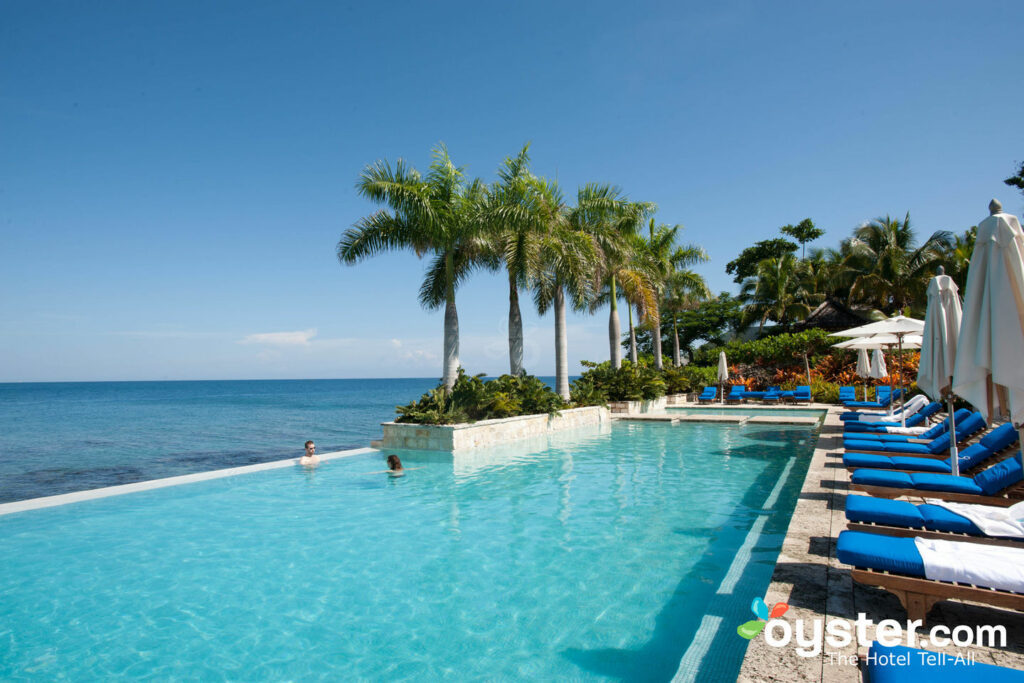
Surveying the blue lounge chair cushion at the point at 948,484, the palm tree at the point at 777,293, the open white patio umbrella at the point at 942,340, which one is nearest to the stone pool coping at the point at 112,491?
the blue lounge chair cushion at the point at 948,484

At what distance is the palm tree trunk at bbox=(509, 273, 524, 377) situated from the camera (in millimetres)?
17094

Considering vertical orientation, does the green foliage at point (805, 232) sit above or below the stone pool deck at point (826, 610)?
above

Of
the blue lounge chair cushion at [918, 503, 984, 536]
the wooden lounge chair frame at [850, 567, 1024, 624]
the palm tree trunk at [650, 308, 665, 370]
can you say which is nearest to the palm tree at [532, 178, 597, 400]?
the palm tree trunk at [650, 308, 665, 370]

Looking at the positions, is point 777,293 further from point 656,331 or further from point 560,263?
point 560,263

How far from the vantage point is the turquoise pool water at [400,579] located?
3652mm

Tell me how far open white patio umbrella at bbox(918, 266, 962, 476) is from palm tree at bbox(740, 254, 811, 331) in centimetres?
3023

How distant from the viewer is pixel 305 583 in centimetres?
505

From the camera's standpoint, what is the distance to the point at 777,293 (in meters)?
34.5

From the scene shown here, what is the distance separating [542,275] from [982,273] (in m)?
13.4

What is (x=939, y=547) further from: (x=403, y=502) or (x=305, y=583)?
(x=403, y=502)

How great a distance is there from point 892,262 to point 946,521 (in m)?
32.8

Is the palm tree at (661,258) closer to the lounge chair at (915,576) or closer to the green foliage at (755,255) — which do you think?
the green foliage at (755,255)

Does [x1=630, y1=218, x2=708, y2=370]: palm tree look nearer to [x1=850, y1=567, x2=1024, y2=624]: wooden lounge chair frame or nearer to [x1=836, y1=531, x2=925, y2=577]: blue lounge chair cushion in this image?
[x1=836, y1=531, x2=925, y2=577]: blue lounge chair cushion

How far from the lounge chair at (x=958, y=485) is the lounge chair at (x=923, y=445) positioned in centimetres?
176
